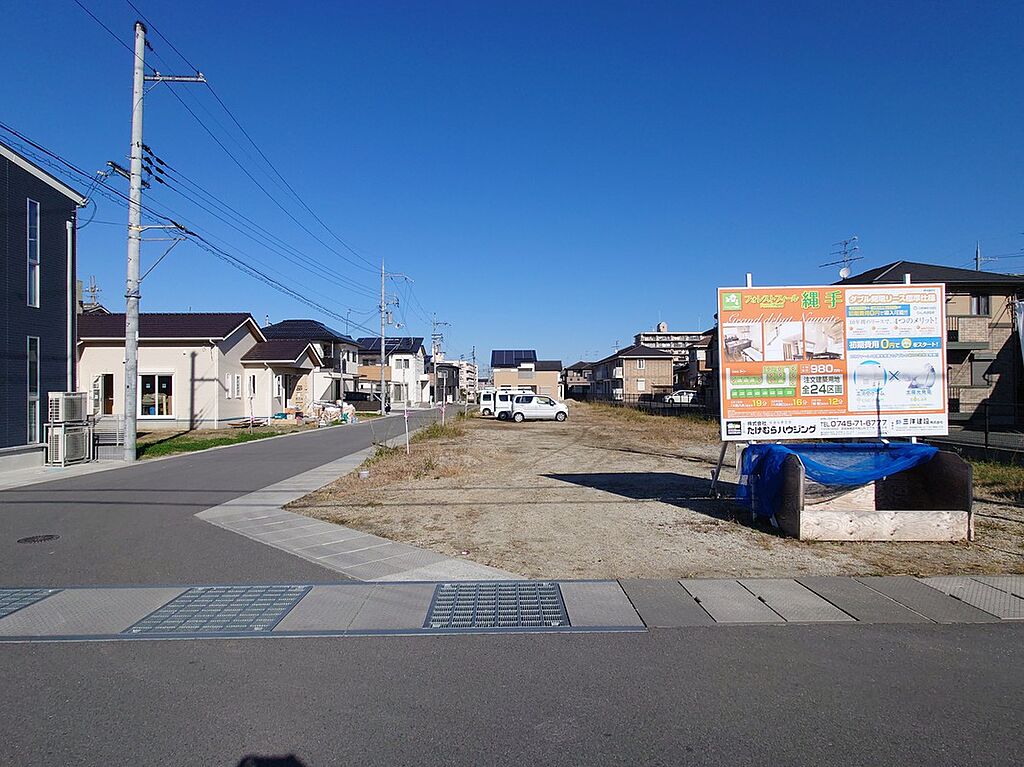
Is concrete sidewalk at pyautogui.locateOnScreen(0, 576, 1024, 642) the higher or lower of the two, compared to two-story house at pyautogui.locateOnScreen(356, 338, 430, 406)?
lower

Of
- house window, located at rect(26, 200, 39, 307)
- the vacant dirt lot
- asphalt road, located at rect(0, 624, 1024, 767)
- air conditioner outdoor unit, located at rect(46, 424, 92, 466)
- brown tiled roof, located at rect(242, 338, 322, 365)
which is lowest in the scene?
the vacant dirt lot

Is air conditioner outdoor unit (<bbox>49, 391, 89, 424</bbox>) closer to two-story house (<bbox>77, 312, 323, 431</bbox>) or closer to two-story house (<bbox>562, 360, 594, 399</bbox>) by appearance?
two-story house (<bbox>77, 312, 323, 431</bbox>)

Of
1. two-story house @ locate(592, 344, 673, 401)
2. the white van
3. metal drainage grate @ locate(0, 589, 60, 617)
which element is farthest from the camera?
two-story house @ locate(592, 344, 673, 401)

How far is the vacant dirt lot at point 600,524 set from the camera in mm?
7363

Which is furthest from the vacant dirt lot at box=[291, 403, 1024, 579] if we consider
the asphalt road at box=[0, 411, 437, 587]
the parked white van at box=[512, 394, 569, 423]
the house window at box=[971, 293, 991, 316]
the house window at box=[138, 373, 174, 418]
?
the parked white van at box=[512, 394, 569, 423]

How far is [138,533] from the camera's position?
9008 millimetres

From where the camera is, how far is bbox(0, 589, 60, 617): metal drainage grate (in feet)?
19.5

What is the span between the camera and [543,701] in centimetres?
411

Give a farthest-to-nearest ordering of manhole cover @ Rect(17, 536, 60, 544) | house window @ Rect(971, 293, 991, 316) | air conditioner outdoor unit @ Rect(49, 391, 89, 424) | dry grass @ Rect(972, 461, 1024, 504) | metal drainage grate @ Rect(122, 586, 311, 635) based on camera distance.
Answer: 1. house window @ Rect(971, 293, 991, 316)
2. air conditioner outdoor unit @ Rect(49, 391, 89, 424)
3. dry grass @ Rect(972, 461, 1024, 504)
4. manhole cover @ Rect(17, 536, 60, 544)
5. metal drainage grate @ Rect(122, 586, 311, 635)

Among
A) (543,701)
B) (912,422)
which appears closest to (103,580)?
(543,701)

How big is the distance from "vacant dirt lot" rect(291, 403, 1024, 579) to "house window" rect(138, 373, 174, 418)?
58.9ft

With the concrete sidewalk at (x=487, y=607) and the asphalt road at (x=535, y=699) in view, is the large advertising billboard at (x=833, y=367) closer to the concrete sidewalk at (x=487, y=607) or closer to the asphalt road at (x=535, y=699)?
the concrete sidewalk at (x=487, y=607)

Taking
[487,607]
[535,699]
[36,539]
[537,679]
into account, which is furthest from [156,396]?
[535,699]

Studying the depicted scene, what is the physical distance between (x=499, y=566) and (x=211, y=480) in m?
9.33
